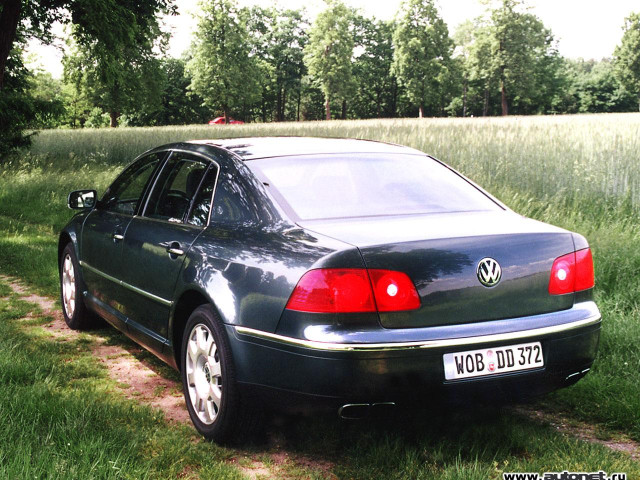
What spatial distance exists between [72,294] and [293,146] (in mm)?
2776

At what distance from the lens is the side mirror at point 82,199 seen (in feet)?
19.4

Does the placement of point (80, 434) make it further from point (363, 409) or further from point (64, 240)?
point (64, 240)

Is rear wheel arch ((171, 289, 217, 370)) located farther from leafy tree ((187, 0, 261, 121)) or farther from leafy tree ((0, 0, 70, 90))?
leafy tree ((187, 0, 261, 121))

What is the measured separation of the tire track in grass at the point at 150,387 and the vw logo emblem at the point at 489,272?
111cm

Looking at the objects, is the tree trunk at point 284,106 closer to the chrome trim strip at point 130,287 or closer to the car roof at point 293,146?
the chrome trim strip at point 130,287

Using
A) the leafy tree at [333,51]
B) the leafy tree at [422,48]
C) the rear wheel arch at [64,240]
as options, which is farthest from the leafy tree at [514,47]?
the rear wheel arch at [64,240]

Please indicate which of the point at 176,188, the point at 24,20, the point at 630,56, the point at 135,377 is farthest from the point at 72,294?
the point at 630,56

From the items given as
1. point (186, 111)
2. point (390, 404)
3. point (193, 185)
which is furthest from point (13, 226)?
point (186, 111)

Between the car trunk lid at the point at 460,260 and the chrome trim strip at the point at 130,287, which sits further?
the chrome trim strip at the point at 130,287

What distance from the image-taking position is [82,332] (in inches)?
241

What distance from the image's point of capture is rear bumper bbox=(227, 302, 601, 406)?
3.03 metres

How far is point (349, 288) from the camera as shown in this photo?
3.08m

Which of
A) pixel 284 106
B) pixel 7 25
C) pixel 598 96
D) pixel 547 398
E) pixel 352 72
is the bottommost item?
pixel 547 398

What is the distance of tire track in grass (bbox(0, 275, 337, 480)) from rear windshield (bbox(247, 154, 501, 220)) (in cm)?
118
